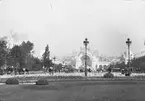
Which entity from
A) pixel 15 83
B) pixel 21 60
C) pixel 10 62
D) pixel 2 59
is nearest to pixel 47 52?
pixel 10 62

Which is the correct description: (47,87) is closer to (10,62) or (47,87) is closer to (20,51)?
(20,51)

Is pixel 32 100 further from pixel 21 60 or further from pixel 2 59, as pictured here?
pixel 21 60

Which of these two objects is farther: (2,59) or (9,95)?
(2,59)

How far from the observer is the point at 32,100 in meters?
17.7

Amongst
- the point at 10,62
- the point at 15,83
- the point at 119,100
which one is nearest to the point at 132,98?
the point at 119,100

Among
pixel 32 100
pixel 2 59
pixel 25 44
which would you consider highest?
pixel 25 44

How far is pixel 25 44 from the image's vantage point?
9950 cm

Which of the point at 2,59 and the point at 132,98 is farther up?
the point at 2,59

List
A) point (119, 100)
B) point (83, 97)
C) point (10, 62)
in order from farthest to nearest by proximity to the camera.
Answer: point (10, 62)
point (83, 97)
point (119, 100)

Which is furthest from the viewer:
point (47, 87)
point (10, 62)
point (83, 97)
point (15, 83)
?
point (10, 62)

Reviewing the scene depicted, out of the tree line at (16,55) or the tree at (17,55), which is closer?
the tree line at (16,55)

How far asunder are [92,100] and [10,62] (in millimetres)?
79205

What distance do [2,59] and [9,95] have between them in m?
53.2

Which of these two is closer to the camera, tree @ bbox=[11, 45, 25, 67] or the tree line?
the tree line
